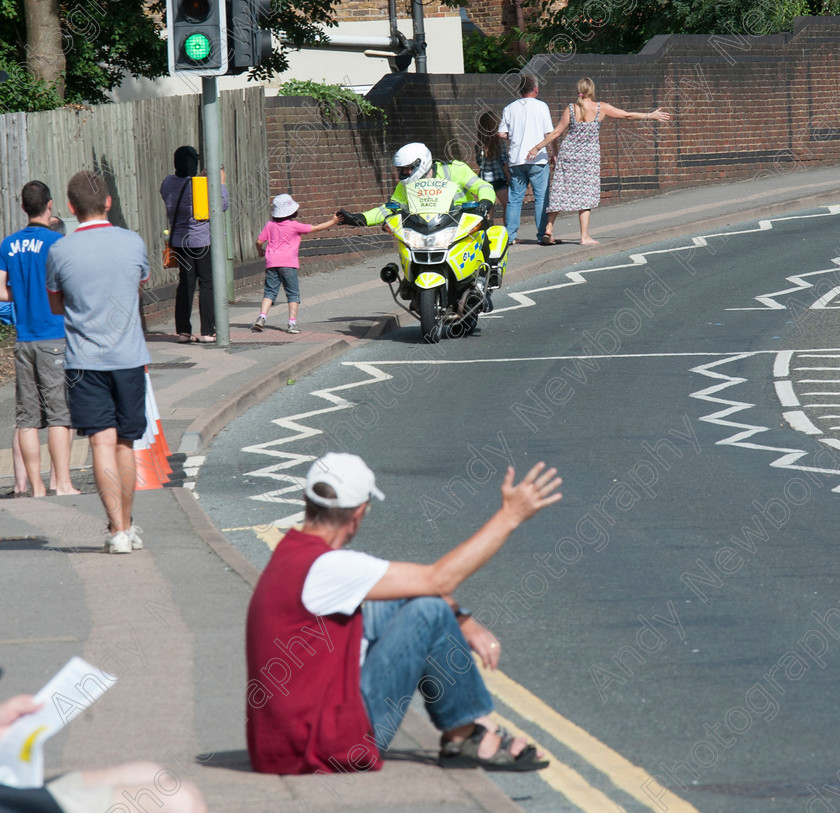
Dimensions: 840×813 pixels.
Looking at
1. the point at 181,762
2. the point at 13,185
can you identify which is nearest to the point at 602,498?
the point at 181,762

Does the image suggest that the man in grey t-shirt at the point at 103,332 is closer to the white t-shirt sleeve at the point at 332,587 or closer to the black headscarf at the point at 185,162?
the white t-shirt sleeve at the point at 332,587

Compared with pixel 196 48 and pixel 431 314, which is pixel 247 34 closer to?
pixel 196 48

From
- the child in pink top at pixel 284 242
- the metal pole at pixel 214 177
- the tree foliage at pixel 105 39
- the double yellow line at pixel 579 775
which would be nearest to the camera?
the double yellow line at pixel 579 775

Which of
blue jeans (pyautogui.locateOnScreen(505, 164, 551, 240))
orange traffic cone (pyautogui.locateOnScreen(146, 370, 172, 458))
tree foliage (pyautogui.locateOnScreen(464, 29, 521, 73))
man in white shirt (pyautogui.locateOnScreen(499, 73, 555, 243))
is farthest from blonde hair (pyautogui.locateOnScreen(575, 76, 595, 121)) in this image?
tree foliage (pyautogui.locateOnScreen(464, 29, 521, 73))

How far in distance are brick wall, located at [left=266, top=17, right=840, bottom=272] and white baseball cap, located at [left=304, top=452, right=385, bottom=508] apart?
51.2ft

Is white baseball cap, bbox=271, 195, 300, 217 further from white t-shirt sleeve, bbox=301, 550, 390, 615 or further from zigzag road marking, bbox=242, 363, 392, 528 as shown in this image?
white t-shirt sleeve, bbox=301, 550, 390, 615

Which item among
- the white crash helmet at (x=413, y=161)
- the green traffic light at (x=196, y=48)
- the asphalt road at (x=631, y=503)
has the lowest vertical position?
the asphalt road at (x=631, y=503)

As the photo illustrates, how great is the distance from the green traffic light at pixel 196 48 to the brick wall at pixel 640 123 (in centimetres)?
665

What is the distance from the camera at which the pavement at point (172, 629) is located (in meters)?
4.51

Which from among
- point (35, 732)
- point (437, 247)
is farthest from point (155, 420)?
point (35, 732)

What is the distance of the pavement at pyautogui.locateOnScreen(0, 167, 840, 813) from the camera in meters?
4.51

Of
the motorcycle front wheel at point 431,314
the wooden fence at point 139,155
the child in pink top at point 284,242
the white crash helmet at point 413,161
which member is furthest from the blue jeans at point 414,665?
the wooden fence at point 139,155

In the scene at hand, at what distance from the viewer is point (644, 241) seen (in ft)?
67.5

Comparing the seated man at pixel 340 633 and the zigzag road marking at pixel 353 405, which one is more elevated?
the seated man at pixel 340 633
